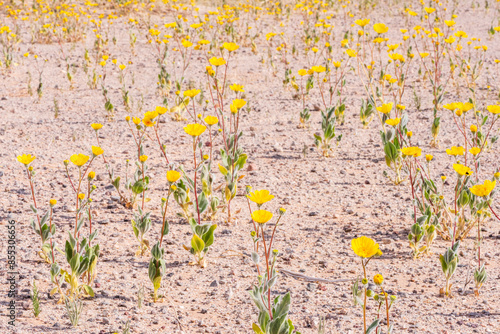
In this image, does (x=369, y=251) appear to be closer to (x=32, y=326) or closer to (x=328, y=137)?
(x=32, y=326)

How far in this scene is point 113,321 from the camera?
2779mm

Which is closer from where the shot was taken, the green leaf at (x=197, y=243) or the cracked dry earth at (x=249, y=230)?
the cracked dry earth at (x=249, y=230)

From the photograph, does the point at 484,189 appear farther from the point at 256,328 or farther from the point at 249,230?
the point at 249,230

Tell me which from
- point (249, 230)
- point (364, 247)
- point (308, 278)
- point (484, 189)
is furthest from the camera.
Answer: point (249, 230)

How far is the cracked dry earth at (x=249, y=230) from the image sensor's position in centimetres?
286

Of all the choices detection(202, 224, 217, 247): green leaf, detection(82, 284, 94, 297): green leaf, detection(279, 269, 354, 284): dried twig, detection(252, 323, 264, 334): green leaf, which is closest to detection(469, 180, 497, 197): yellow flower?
detection(279, 269, 354, 284): dried twig

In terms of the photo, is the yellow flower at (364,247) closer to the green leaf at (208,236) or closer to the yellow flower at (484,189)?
the yellow flower at (484,189)

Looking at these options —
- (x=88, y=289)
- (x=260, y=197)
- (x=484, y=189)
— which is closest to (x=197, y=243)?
(x=88, y=289)

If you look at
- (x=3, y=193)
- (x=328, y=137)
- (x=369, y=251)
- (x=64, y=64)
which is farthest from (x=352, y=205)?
(x=64, y=64)

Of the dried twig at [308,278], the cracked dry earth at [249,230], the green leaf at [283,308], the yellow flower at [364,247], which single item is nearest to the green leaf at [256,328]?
the green leaf at [283,308]

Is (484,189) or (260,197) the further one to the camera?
(484,189)

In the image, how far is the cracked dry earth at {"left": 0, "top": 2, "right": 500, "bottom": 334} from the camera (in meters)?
2.86

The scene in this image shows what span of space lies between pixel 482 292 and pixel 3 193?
3821mm

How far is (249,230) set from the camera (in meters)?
3.96
